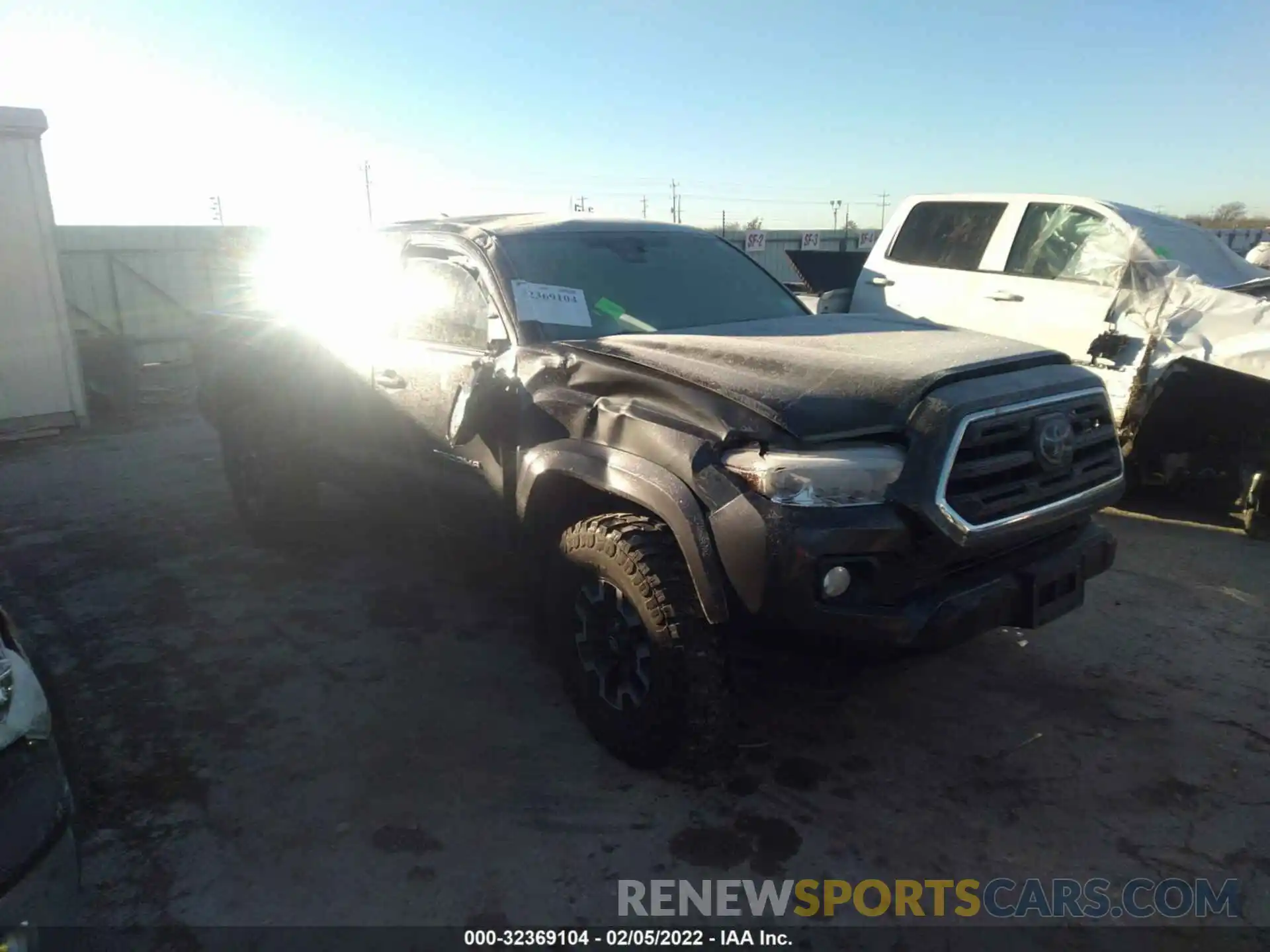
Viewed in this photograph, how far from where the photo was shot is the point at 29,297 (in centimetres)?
911

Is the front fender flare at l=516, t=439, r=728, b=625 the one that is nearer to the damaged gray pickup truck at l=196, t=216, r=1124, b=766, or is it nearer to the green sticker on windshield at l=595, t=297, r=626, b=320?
the damaged gray pickup truck at l=196, t=216, r=1124, b=766

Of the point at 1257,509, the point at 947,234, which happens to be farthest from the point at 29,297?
the point at 1257,509

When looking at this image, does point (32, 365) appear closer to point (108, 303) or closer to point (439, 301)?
point (108, 303)

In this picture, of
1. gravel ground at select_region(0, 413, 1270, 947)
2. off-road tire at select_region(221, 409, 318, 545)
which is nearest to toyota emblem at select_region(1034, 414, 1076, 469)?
gravel ground at select_region(0, 413, 1270, 947)

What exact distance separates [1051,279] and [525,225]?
13.6 ft

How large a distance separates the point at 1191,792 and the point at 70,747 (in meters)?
4.12

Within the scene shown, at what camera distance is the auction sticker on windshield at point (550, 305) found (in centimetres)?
360

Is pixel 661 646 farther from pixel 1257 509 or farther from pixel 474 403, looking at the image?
pixel 1257 509

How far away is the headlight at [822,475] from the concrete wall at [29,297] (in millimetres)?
9480

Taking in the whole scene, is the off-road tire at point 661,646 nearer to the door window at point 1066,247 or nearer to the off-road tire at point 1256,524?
the off-road tire at point 1256,524

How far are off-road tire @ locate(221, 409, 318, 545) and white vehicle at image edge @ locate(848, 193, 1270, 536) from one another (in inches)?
168

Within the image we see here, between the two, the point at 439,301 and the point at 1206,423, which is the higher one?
the point at 439,301

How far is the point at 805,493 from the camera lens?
8.07 ft

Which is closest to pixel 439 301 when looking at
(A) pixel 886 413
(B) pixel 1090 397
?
(A) pixel 886 413
